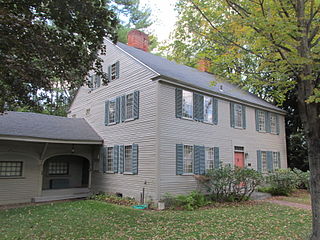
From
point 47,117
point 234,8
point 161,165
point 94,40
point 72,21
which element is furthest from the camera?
point 47,117

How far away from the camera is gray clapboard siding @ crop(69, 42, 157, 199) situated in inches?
413

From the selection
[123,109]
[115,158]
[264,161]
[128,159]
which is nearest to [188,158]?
[128,159]

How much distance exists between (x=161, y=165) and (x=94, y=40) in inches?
216

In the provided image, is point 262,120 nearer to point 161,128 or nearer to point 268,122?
point 268,122

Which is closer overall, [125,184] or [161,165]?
[161,165]

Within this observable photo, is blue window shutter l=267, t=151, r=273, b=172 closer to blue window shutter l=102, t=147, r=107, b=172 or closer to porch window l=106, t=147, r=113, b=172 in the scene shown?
porch window l=106, t=147, r=113, b=172

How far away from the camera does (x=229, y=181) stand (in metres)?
10.7

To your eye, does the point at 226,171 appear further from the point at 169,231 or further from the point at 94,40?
the point at 94,40

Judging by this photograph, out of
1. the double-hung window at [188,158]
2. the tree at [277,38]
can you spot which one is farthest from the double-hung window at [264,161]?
the tree at [277,38]

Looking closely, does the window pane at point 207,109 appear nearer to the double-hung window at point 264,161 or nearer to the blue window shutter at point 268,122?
the double-hung window at point 264,161

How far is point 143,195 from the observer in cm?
1042

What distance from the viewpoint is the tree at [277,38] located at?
5.05 metres

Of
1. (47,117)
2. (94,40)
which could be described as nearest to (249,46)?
(94,40)

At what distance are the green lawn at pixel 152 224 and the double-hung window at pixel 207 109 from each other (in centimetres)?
453
